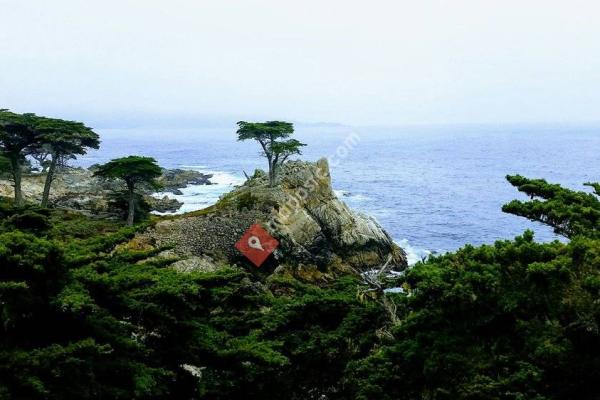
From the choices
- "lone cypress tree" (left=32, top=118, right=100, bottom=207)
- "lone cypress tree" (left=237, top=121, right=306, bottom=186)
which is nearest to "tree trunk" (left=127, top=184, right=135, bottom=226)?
"lone cypress tree" (left=32, top=118, right=100, bottom=207)

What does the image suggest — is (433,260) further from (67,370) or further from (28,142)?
(28,142)

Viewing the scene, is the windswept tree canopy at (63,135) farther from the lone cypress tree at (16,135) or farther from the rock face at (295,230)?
the rock face at (295,230)

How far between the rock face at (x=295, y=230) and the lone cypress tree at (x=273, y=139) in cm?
168

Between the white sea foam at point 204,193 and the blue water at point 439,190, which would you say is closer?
the blue water at point 439,190

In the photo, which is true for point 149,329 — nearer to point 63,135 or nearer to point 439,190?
point 63,135

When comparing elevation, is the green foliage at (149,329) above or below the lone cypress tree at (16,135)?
below

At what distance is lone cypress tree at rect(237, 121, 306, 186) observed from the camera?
34.4 meters

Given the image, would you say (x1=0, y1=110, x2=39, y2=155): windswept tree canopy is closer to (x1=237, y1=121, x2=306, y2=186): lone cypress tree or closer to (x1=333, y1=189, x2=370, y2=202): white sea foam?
(x1=237, y1=121, x2=306, y2=186): lone cypress tree

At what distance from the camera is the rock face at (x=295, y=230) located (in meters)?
27.4

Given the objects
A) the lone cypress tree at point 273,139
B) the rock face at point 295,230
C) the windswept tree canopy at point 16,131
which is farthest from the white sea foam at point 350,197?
the windswept tree canopy at point 16,131

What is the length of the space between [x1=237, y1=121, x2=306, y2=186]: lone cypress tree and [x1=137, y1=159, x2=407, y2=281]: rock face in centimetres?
168

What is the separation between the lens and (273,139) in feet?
118

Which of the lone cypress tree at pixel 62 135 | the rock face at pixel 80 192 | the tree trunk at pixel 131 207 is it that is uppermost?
the lone cypress tree at pixel 62 135

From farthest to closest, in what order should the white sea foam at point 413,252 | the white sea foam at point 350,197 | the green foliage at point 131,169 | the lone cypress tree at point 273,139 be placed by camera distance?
the white sea foam at point 350,197 → the white sea foam at point 413,252 → the lone cypress tree at point 273,139 → the green foliage at point 131,169
